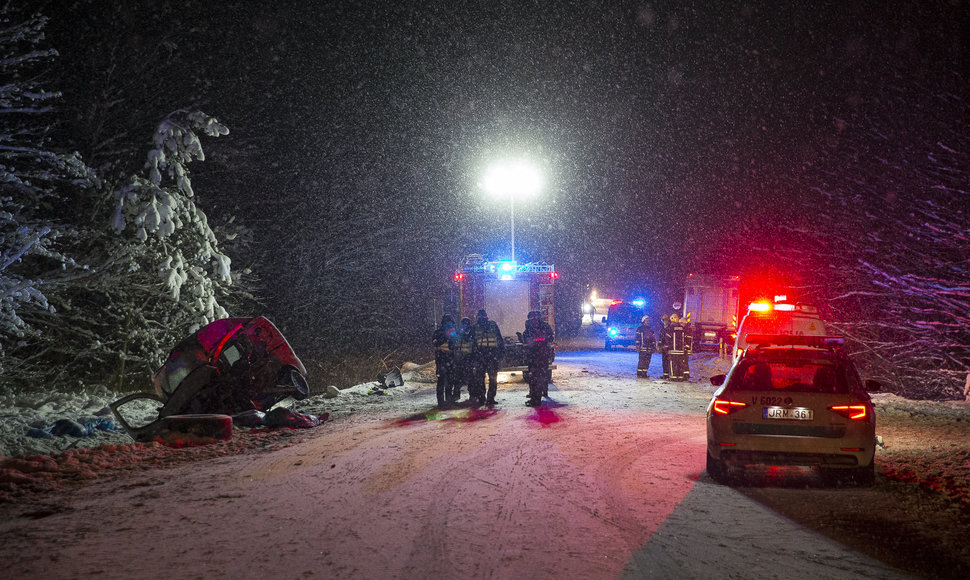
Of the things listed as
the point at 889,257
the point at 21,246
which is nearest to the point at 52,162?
the point at 21,246

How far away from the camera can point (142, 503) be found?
253 inches

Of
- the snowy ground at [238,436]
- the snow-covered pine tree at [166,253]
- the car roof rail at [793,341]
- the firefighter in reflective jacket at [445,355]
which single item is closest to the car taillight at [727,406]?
the car roof rail at [793,341]

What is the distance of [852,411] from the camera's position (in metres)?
7.13

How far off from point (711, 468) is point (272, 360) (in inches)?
309

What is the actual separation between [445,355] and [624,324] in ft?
72.5

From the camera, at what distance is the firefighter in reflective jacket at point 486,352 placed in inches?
556

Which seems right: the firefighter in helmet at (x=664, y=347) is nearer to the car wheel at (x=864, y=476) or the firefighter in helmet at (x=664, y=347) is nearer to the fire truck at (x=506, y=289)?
the fire truck at (x=506, y=289)

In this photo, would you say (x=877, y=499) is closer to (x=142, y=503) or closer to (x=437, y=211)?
(x=142, y=503)

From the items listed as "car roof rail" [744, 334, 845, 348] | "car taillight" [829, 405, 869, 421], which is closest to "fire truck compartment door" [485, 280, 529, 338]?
"car roof rail" [744, 334, 845, 348]

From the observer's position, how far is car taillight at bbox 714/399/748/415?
24.2 feet

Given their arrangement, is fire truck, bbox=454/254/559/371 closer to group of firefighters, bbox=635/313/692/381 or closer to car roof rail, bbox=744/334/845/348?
group of firefighters, bbox=635/313/692/381

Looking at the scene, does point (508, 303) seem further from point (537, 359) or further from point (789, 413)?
point (789, 413)

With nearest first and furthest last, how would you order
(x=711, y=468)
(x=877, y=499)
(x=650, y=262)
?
(x=877, y=499) < (x=711, y=468) < (x=650, y=262)

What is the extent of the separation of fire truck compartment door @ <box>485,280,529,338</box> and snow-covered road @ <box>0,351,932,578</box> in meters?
8.75
